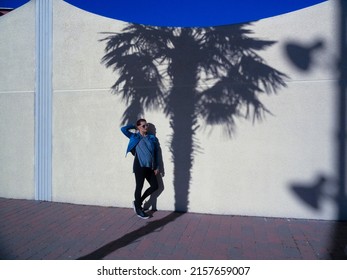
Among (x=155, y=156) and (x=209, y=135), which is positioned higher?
(x=209, y=135)

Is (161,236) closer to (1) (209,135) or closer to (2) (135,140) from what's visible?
(2) (135,140)

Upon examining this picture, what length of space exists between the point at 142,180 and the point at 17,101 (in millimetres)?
3476

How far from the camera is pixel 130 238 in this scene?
4945 mm

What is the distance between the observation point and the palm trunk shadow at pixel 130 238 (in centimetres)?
439

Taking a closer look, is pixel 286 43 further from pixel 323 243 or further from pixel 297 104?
pixel 323 243

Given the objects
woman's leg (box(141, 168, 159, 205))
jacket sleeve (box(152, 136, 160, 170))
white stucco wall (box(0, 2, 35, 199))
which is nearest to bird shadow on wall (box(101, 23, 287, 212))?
jacket sleeve (box(152, 136, 160, 170))

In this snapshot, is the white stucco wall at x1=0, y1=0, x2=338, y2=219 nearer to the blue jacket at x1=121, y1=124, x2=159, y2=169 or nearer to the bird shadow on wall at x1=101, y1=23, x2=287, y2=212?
the bird shadow on wall at x1=101, y1=23, x2=287, y2=212

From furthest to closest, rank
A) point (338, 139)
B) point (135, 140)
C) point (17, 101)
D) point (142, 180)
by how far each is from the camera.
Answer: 1. point (17, 101)
2. point (135, 140)
3. point (142, 180)
4. point (338, 139)

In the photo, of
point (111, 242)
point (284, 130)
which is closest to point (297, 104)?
point (284, 130)

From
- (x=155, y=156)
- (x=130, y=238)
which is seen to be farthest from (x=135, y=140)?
(x=130, y=238)

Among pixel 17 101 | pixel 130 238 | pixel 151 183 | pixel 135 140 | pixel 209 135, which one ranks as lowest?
pixel 130 238

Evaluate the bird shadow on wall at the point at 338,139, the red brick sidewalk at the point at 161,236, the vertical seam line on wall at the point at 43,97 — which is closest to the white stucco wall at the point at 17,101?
the vertical seam line on wall at the point at 43,97

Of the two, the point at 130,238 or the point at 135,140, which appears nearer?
the point at 130,238

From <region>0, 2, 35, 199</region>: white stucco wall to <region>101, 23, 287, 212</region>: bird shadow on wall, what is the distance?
1868 mm
